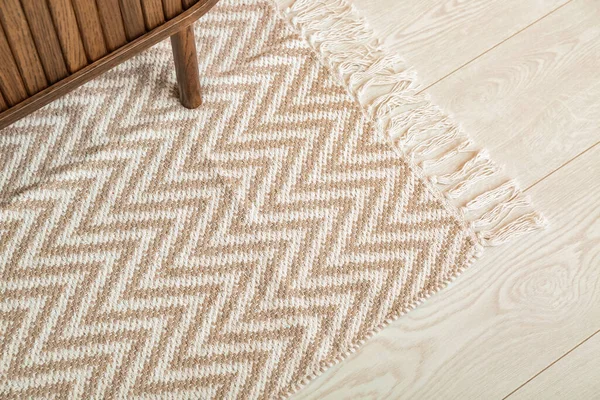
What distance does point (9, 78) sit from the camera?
76 centimetres

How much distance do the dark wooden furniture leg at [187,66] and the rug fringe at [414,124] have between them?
0.22 m

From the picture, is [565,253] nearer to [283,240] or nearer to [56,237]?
[283,240]

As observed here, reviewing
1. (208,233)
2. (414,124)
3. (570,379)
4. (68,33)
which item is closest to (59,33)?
(68,33)

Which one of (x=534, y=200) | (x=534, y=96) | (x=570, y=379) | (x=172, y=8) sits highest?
(x=172, y=8)

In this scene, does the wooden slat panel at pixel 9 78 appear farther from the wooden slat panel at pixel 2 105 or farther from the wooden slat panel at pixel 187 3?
the wooden slat panel at pixel 187 3

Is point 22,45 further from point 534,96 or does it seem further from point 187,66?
point 534,96

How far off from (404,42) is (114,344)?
66 centimetres

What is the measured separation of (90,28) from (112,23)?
28 millimetres

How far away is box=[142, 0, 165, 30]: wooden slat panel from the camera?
0.78m

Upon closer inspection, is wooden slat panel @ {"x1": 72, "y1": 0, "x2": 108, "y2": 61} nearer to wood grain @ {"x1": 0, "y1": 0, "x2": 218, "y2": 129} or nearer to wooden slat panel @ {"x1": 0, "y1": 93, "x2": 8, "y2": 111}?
wood grain @ {"x1": 0, "y1": 0, "x2": 218, "y2": 129}

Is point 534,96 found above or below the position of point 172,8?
below

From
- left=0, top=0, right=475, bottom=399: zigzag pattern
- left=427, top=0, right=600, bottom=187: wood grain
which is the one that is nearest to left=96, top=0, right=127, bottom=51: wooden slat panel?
left=0, top=0, right=475, bottom=399: zigzag pattern

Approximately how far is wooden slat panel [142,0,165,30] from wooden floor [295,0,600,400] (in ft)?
1.35

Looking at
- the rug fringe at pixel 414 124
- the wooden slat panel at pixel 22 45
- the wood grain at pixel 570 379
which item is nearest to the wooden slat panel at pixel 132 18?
the wooden slat panel at pixel 22 45
